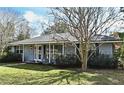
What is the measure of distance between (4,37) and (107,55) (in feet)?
62.3

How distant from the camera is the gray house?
74.0 ft

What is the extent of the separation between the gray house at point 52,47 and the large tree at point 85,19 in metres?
2.30

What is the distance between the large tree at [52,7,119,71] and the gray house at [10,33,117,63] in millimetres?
2298

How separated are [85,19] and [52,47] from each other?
7.88 metres

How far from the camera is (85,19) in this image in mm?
18703

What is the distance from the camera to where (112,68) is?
20734mm

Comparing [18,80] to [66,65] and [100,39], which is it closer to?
[66,65]

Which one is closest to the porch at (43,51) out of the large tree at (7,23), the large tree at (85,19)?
the large tree at (85,19)

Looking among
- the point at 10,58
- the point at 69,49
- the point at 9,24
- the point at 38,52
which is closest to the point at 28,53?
the point at 38,52

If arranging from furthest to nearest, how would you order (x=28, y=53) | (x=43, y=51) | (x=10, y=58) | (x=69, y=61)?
(x=10, y=58), (x=28, y=53), (x=43, y=51), (x=69, y=61)

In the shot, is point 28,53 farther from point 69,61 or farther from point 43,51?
point 69,61

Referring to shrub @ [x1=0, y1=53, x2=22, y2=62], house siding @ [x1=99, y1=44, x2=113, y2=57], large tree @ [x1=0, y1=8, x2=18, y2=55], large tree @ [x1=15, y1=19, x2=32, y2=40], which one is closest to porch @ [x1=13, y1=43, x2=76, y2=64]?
shrub @ [x1=0, y1=53, x2=22, y2=62]
